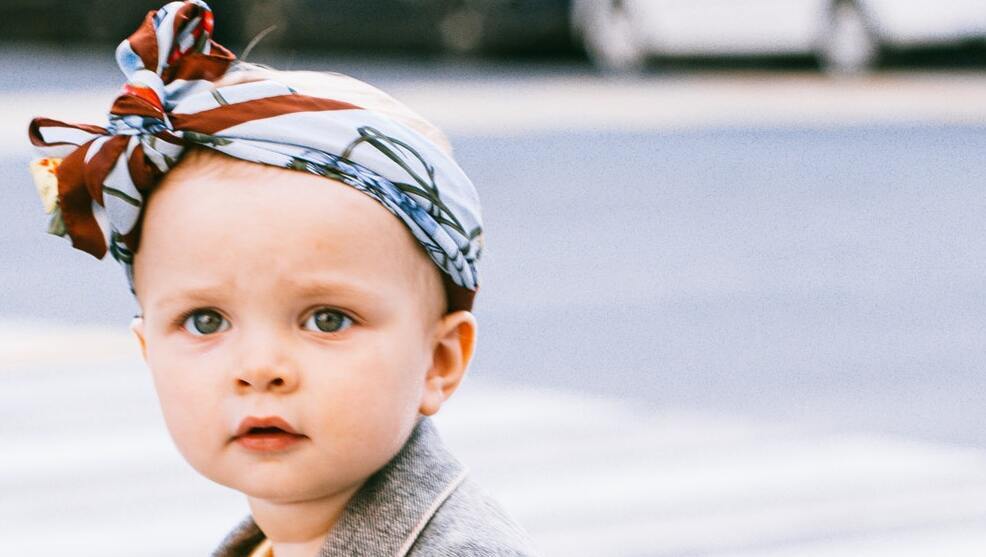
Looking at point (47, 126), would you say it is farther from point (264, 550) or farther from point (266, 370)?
point (264, 550)

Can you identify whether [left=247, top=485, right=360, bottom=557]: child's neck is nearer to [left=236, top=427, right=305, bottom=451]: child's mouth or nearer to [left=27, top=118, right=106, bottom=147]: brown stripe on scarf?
[left=236, top=427, right=305, bottom=451]: child's mouth

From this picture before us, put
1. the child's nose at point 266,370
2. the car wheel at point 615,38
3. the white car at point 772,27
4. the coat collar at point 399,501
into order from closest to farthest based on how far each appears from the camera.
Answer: the child's nose at point 266,370 → the coat collar at point 399,501 → the white car at point 772,27 → the car wheel at point 615,38

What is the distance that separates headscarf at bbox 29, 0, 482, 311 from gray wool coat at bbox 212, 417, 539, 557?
0.19 metres

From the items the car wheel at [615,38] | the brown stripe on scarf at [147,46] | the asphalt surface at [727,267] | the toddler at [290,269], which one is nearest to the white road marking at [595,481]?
the asphalt surface at [727,267]

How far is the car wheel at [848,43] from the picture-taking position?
17266 millimetres

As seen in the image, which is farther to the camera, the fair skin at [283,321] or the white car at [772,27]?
the white car at [772,27]

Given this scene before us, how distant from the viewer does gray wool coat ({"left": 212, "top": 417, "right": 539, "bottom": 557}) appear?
216 cm

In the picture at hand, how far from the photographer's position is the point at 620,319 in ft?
27.8

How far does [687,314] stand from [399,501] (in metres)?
6.38

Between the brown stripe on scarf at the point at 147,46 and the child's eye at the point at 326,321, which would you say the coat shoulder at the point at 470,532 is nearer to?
the child's eye at the point at 326,321

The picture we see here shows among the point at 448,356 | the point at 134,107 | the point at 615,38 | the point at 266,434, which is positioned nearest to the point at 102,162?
the point at 134,107

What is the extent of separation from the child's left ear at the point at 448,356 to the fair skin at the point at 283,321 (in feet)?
0.20

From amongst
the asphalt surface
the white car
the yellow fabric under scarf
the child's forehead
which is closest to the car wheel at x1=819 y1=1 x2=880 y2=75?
the white car

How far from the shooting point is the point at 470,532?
216 centimetres
